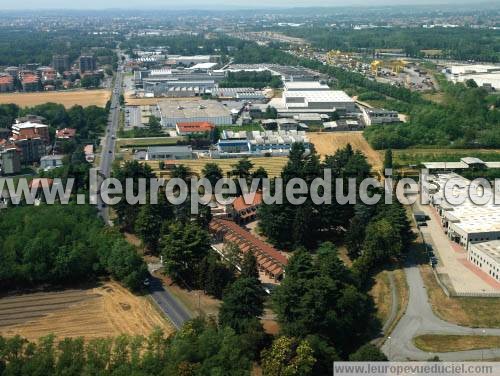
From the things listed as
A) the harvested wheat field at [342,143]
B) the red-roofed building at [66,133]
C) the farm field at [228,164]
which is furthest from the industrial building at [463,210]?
the red-roofed building at [66,133]

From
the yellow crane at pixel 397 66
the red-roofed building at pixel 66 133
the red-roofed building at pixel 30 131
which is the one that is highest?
the yellow crane at pixel 397 66

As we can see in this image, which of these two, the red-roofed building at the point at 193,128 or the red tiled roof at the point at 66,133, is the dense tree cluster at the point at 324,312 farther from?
the red tiled roof at the point at 66,133

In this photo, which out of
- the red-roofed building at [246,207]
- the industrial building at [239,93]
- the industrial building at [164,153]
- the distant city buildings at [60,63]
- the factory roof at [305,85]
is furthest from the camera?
the distant city buildings at [60,63]

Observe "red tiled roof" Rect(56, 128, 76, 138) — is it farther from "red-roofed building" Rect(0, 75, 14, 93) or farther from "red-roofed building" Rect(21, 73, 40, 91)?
"red-roofed building" Rect(0, 75, 14, 93)

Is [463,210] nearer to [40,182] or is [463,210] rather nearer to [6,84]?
[40,182]

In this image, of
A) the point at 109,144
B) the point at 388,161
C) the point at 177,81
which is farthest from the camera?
the point at 177,81

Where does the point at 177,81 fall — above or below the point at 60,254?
above

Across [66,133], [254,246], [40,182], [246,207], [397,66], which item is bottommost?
[254,246]

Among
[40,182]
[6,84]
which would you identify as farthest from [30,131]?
[6,84]
